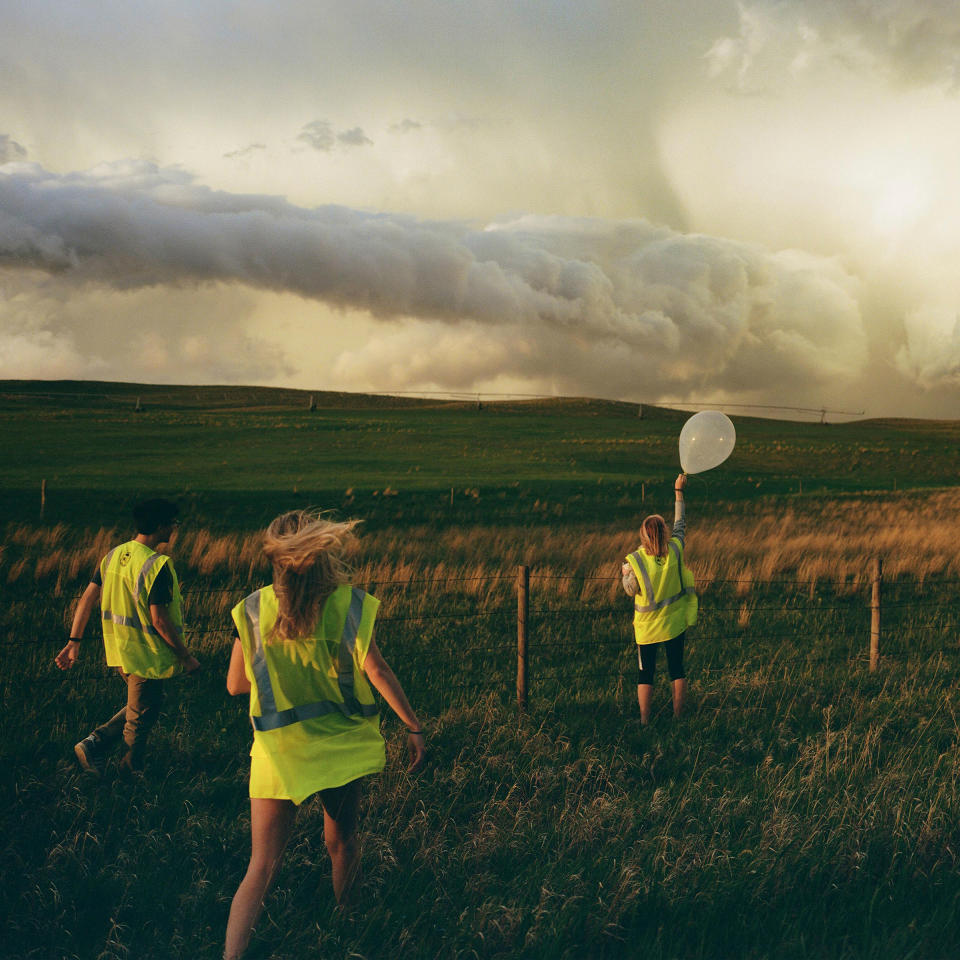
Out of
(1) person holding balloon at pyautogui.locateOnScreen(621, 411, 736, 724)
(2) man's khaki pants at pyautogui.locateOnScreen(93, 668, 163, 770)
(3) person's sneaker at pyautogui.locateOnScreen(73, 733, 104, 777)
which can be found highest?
(1) person holding balloon at pyautogui.locateOnScreen(621, 411, 736, 724)

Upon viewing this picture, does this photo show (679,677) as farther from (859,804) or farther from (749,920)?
(749,920)

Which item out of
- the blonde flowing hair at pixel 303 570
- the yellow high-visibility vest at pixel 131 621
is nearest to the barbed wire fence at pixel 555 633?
the yellow high-visibility vest at pixel 131 621

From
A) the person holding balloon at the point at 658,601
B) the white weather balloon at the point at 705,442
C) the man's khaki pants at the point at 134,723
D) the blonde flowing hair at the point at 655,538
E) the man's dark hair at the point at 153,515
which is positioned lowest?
the man's khaki pants at the point at 134,723

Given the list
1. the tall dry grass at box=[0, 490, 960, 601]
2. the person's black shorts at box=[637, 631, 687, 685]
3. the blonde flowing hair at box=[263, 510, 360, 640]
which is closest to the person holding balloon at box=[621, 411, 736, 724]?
the person's black shorts at box=[637, 631, 687, 685]

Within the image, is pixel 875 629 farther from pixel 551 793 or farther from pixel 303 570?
pixel 303 570

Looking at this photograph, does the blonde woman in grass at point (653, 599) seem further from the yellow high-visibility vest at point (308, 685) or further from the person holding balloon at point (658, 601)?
the yellow high-visibility vest at point (308, 685)

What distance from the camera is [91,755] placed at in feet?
17.5

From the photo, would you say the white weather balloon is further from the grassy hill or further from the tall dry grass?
the grassy hill

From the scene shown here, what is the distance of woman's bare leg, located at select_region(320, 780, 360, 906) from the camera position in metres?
3.43

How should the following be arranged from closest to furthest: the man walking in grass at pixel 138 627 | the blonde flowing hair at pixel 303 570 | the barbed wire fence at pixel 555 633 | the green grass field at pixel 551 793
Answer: the blonde flowing hair at pixel 303 570, the green grass field at pixel 551 793, the man walking in grass at pixel 138 627, the barbed wire fence at pixel 555 633

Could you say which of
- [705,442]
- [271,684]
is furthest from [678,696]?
[271,684]

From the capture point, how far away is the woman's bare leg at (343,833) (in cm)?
343

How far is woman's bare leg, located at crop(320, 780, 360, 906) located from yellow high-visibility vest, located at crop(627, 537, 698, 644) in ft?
11.7

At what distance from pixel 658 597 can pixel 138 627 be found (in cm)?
400
